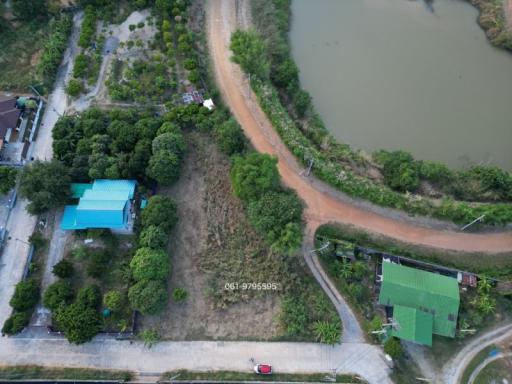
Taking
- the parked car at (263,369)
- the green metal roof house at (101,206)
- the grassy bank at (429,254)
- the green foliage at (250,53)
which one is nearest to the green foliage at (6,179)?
the green metal roof house at (101,206)

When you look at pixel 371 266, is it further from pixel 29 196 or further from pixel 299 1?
pixel 299 1

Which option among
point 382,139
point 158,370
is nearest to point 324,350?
point 158,370

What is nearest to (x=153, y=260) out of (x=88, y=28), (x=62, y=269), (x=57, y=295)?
(x=62, y=269)

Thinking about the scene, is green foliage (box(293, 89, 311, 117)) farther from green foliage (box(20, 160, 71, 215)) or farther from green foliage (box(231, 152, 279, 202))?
green foliage (box(20, 160, 71, 215))

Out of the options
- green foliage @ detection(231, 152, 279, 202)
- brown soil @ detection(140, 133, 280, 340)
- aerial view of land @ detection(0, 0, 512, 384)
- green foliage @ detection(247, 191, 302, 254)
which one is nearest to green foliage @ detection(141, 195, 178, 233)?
aerial view of land @ detection(0, 0, 512, 384)

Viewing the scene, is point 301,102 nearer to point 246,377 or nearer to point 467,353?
point 246,377

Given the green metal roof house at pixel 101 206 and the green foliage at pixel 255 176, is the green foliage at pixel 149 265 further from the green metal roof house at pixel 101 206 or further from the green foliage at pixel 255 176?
the green foliage at pixel 255 176
